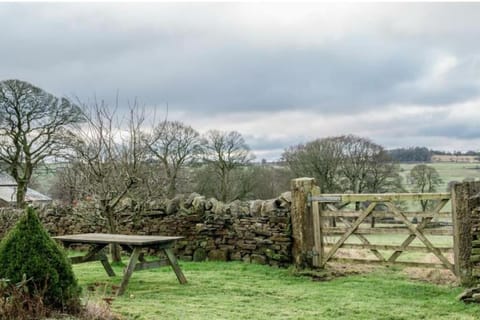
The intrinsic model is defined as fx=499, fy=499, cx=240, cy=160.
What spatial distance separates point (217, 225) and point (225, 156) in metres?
16.3

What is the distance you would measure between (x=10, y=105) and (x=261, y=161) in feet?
43.4

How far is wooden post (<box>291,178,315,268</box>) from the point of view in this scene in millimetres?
8352

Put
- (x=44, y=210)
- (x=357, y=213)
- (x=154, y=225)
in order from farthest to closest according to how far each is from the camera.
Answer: (x=44, y=210) → (x=154, y=225) → (x=357, y=213)

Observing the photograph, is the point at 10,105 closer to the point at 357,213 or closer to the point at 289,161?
the point at 289,161

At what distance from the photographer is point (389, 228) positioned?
Result: 26.3ft

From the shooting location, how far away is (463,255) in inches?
275

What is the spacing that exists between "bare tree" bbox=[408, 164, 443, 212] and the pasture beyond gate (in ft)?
47.0

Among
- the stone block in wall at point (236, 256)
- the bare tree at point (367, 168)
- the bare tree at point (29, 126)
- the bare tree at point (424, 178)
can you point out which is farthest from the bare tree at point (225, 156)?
the stone block in wall at point (236, 256)

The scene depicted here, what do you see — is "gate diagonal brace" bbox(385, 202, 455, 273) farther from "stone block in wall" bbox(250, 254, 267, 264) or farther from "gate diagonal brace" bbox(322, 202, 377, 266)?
"stone block in wall" bbox(250, 254, 267, 264)

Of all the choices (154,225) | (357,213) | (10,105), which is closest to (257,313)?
(357,213)

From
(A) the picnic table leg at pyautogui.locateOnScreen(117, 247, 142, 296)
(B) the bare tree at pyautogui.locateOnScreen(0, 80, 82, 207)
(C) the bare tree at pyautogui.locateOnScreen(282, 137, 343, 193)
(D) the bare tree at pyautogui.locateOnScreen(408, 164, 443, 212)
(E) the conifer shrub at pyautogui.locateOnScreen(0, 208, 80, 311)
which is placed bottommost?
(A) the picnic table leg at pyautogui.locateOnScreen(117, 247, 142, 296)

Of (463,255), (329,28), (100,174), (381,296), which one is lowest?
(381,296)

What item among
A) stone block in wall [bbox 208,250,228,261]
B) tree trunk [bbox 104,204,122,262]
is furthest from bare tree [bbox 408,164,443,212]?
tree trunk [bbox 104,204,122,262]

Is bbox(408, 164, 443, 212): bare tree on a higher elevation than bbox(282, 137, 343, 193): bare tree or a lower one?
lower
